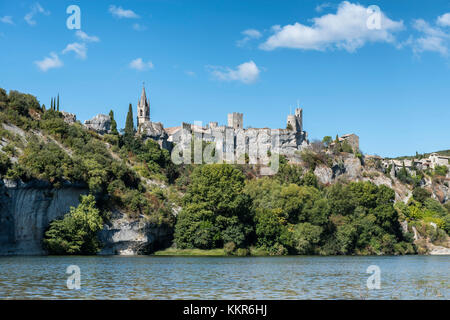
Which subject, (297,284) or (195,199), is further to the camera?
(195,199)

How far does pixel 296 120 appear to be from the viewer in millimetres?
144500

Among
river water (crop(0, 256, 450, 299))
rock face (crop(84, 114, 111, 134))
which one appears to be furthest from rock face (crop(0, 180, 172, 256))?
rock face (crop(84, 114, 111, 134))

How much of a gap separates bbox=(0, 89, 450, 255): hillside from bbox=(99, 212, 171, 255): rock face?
0.11m

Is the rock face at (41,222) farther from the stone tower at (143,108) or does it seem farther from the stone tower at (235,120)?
the stone tower at (235,120)

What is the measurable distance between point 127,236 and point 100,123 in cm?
3463

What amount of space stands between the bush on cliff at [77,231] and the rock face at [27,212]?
0.96 meters

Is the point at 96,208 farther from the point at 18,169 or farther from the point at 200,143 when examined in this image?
the point at 200,143

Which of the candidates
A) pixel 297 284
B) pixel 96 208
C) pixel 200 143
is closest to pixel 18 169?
pixel 96 208

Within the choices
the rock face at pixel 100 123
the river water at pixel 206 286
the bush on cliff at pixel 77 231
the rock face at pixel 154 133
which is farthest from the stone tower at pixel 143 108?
the river water at pixel 206 286

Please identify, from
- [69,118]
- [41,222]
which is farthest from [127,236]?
[69,118]

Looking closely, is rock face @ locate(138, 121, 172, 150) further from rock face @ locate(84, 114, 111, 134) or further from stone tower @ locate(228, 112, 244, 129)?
stone tower @ locate(228, 112, 244, 129)

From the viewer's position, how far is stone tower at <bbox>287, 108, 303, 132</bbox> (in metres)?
140

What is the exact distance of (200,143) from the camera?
106m

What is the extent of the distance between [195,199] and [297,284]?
125 feet
